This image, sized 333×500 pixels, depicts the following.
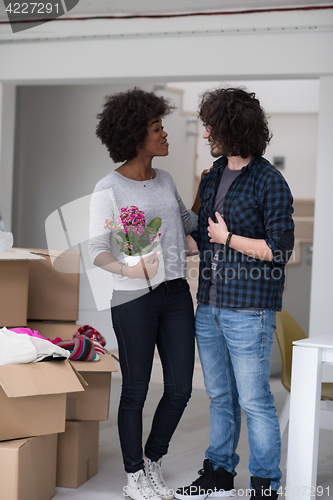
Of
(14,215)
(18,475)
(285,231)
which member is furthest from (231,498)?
(14,215)

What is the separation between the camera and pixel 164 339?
2051 mm

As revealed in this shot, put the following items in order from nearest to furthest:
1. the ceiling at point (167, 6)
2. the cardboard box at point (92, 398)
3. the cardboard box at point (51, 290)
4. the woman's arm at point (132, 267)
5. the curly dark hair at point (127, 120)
→ the woman's arm at point (132, 267), the curly dark hair at point (127, 120), the cardboard box at point (92, 398), the cardboard box at point (51, 290), the ceiling at point (167, 6)

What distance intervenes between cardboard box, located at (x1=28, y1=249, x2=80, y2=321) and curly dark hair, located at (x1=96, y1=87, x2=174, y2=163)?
0.68m

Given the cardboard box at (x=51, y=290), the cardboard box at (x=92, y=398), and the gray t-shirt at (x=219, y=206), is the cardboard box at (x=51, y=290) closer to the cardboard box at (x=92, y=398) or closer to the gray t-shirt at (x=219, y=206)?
the cardboard box at (x=92, y=398)

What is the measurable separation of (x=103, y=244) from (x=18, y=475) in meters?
0.83

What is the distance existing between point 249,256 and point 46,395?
87 centimetres

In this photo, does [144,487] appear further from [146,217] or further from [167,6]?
[167,6]

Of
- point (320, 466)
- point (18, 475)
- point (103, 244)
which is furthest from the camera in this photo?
point (320, 466)

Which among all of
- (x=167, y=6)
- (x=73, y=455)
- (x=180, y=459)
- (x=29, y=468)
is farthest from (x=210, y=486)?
(x=167, y=6)

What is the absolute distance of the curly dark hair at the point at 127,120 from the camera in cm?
200

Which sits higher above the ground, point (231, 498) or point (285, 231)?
point (285, 231)

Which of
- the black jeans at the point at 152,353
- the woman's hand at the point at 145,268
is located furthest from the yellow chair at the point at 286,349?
the woman's hand at the point at 145,268

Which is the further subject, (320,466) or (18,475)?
(320,466)

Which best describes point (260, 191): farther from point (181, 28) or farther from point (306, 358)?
point (181, 28)
